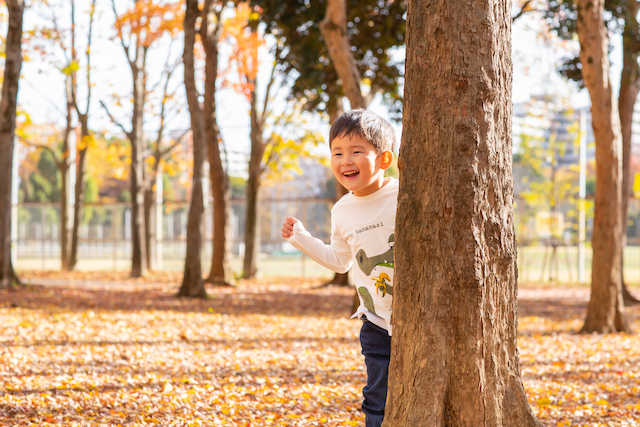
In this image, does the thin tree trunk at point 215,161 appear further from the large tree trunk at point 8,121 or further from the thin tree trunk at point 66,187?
the thin tree trunk at point 66,187

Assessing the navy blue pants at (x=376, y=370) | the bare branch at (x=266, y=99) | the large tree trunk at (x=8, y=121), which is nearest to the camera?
the navy blue pants at (x=376, y=370)

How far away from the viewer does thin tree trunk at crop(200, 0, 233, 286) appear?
37.7 ft

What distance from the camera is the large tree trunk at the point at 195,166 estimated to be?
10.0 metres

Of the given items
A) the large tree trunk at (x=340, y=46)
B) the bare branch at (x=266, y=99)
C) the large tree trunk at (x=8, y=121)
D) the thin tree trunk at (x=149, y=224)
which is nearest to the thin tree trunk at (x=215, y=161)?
the bare branch at (x=266, y=99)

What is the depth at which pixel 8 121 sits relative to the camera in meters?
9.52

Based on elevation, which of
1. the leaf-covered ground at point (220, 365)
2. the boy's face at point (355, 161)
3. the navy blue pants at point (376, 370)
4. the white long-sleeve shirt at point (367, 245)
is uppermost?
the boy's face at point (355, 161)

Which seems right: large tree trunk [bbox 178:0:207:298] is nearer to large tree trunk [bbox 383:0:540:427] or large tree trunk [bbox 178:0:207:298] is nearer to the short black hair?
the short black hair

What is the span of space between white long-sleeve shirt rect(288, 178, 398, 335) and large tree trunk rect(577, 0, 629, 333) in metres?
5.23

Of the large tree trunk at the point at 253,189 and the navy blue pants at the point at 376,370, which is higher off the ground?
the large tree trunk at the point at 253,189

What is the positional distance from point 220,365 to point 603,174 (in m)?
4.87

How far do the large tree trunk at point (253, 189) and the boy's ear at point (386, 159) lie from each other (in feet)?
40.9

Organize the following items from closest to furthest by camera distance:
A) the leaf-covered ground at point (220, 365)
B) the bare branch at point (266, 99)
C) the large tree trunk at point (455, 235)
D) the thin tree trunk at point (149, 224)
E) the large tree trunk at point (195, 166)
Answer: the large tree trunk at point (455, 235)
the leaf-covered ground at point (220, 365)
the large tree trunk at point (195, 166)
the bare branch at point (266, 99)
the thin tree trunk at point (149, 224)

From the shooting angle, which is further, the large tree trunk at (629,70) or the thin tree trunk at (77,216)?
the thin tree trunk at (77,216)

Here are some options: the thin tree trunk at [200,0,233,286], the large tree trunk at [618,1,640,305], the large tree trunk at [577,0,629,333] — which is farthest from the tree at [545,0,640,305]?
the thin tree trunk at [200,0,233,286]
